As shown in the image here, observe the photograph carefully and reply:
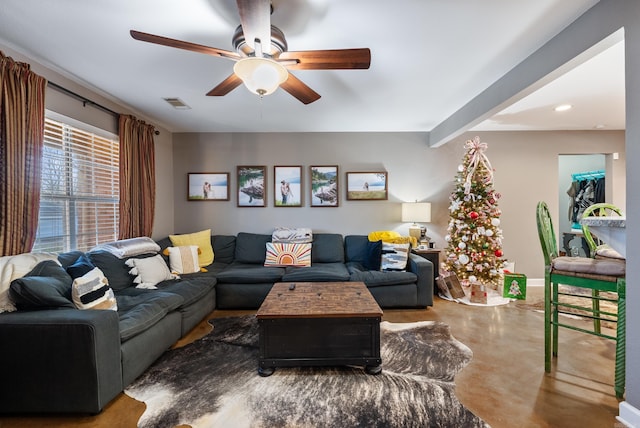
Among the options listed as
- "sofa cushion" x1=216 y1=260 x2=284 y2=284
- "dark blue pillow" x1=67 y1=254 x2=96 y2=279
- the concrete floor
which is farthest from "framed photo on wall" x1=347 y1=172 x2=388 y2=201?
"dark blue pillow" x1=67 y1=254 x2=96 y2=279

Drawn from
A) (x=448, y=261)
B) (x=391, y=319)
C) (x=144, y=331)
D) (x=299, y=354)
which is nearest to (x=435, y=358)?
(x=391, y=319)

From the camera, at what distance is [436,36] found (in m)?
1.94

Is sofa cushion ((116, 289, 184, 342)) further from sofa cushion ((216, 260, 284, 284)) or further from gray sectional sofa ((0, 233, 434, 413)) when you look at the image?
sofa cushion ((216, 260, 284, 284))

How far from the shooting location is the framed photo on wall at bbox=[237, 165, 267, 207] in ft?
14.4

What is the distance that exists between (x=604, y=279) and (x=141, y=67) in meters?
3.95

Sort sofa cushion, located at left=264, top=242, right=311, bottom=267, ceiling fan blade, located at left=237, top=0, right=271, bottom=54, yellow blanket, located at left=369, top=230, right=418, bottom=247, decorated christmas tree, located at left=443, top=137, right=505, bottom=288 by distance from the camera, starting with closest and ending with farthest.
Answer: ceiling fan blade, located at left=237, top=0, right=271, bottom=54 < decorated christmas tree, located at left=443, top=137, right=505, bottom=288 < sofa cushion, located at left=264, top=242, right=311, bottom=267 < yellow blanket, located at left=369, top=230, right=418, bottom=247

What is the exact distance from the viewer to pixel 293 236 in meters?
4.05

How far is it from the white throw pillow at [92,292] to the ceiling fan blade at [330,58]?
2066 mm

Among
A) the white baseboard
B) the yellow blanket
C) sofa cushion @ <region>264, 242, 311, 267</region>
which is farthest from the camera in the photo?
the yellow blanket

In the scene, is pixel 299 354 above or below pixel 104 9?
below

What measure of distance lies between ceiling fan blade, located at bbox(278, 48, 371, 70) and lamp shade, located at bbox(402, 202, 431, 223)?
2713 mm

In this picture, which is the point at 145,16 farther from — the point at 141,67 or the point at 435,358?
the point at 435,358

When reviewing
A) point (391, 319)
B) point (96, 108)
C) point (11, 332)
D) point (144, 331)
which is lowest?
point (391, 319)

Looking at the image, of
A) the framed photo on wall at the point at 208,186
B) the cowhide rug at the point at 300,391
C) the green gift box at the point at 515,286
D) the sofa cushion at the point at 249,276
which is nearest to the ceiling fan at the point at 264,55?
the cowhide rug at the point at 300,391
